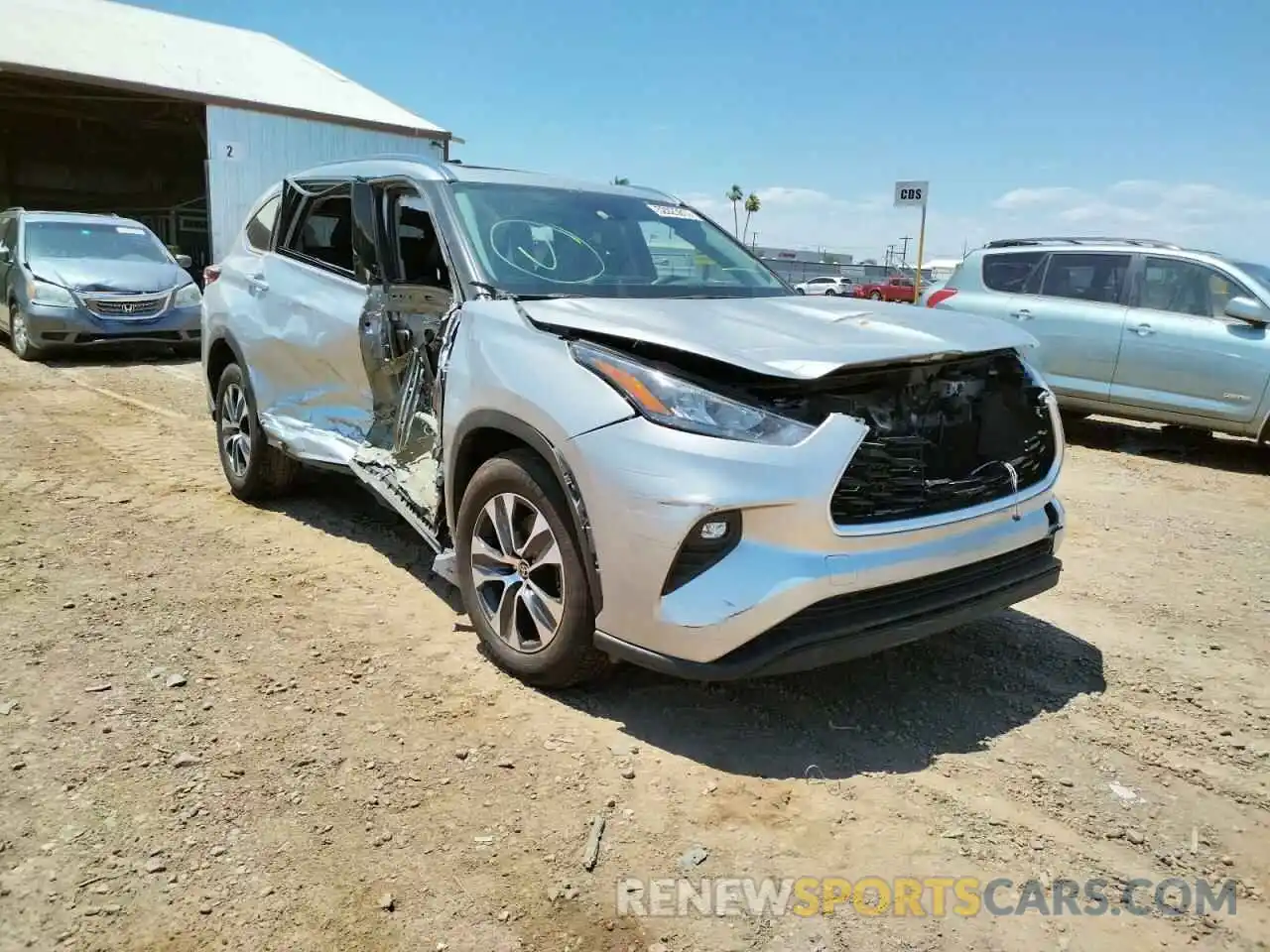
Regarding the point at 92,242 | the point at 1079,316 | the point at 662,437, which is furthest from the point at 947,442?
the point at 92,242

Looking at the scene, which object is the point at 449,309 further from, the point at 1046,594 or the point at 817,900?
the point at 1046,594

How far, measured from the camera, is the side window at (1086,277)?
26.8 feet

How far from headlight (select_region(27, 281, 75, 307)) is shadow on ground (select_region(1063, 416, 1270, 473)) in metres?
10.7

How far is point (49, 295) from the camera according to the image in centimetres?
1066

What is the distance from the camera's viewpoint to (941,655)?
11.9 ft

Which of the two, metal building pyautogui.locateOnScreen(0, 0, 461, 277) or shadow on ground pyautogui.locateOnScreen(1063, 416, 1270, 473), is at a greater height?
metal building pyautogui.locateOnScreen(0, 0, 461, 277)

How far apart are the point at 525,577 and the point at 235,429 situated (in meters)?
3.08

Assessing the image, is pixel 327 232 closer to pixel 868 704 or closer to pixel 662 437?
pixel 662 437

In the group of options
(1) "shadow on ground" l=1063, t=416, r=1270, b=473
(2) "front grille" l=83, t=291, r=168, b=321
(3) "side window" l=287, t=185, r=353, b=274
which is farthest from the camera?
(2) "front grille" l=83, t=291, r=168, b=321

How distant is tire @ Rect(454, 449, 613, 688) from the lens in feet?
9.80

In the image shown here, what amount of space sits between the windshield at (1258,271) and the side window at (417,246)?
6906 mm

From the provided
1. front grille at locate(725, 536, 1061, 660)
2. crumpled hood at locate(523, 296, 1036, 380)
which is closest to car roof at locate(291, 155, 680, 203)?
crumpled hood at locate(523, 296, 1036, 380)

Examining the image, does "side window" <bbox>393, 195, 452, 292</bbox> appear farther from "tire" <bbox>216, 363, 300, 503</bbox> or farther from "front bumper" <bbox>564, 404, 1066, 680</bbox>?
"front bumper" <bbox>564, 404, 1066, 680</bbox>

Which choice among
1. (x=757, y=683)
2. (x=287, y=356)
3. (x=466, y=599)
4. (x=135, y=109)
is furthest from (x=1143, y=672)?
(x=135, y=109)
